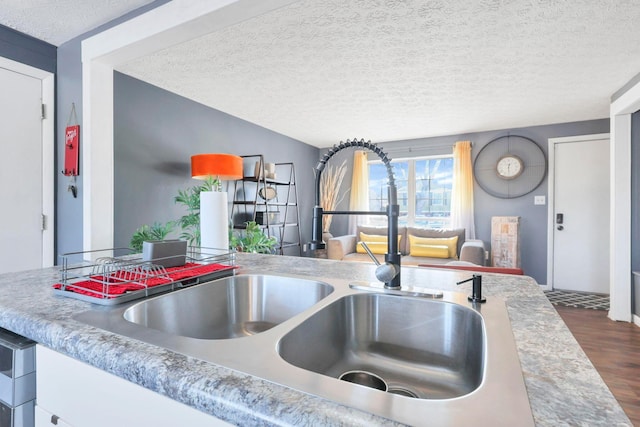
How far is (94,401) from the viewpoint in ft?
1.88

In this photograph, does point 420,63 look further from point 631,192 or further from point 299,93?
point 631,192

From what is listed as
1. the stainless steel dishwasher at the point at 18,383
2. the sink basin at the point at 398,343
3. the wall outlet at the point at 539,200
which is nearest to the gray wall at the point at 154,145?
the stainless steel dishwasher at the point at 18,383

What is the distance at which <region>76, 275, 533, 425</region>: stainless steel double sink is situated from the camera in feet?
1.32

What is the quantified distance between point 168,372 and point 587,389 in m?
0.58

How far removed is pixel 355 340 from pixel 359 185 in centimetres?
466

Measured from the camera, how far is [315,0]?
1.77m

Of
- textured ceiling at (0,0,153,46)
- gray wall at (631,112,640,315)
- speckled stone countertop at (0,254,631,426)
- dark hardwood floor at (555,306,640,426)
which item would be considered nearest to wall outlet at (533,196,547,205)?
gray wall at (631,112,640,315)

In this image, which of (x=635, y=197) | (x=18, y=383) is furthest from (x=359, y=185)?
(x=18, y=383)

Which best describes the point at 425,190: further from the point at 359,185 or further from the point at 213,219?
the point at 213,219

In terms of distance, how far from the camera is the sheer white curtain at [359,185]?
539 centimetres

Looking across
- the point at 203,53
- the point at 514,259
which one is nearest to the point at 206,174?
the point at 203,53

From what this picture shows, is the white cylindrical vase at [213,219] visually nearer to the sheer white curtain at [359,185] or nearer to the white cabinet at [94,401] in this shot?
the white cabinet at [94,401]

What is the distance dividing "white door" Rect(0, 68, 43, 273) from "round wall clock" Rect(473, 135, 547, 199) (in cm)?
491

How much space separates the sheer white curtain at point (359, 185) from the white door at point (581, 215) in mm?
2610
